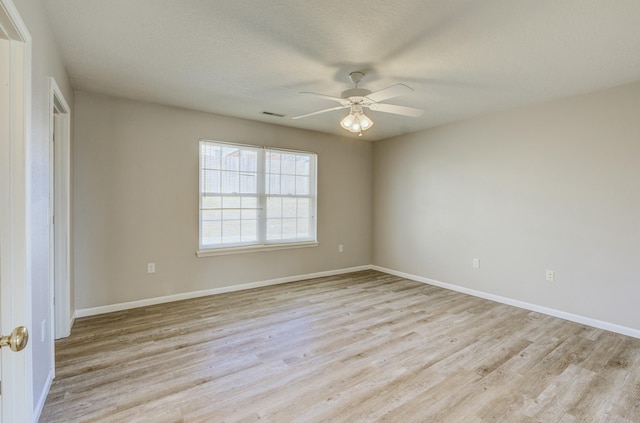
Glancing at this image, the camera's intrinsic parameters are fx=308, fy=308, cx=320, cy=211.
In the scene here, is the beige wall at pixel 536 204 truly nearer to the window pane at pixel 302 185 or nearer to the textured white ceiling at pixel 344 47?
the textured white ceiling at pixel 344 47

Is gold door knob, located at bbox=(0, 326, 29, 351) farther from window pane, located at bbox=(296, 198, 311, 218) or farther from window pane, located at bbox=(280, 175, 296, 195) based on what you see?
window pane, located at bbox=(296, 198, 311, 218)

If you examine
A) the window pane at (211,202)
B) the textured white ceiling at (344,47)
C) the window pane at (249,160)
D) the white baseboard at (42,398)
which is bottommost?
the white baseboard at (42,398)

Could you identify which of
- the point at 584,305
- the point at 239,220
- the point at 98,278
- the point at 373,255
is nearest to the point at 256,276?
the point at 239,220

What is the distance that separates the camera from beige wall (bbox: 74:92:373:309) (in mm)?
3377

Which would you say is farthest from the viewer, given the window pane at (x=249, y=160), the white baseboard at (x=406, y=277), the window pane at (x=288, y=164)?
the window pane at (x=288, y=164)

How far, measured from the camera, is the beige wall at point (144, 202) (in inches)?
133

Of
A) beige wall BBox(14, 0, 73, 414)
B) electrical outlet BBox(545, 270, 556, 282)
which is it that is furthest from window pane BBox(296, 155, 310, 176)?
electrical outlet BBox(545, 270, 556, 282)

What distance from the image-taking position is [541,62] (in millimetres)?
2570

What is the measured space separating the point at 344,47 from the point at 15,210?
2211 mm

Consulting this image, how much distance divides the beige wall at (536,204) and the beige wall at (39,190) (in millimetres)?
4482

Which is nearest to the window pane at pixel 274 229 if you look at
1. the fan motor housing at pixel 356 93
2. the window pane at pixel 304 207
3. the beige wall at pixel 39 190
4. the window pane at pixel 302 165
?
the window pane at pixel 304 207

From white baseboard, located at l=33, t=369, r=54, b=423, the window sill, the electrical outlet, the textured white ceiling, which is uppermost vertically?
the textured white ceiling

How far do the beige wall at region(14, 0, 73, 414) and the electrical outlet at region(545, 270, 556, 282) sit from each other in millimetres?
4572

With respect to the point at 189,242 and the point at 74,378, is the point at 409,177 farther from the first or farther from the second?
the point at 74,378
